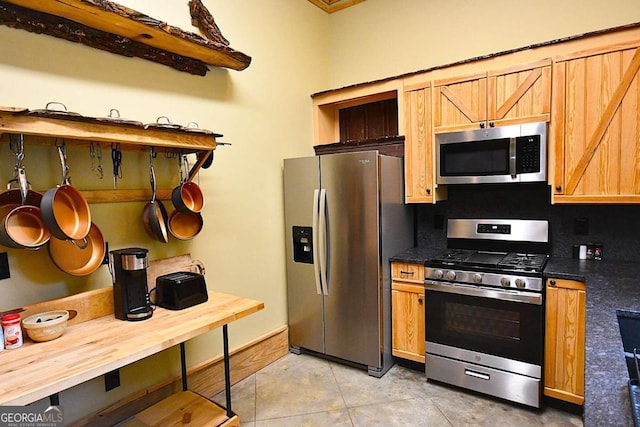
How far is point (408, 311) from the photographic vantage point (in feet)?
9.09

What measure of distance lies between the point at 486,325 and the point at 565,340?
1.44 ft

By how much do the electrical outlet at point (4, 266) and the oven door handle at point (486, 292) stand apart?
2.42 metres

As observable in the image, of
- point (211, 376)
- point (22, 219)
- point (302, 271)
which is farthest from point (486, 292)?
point (22, 219)

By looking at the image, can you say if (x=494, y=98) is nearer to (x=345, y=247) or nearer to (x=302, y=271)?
(x=345, y=247)

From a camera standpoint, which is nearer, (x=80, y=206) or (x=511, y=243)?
(x=80, y=206)

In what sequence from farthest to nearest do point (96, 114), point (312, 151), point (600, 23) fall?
point (312, 151) → point (600, 23) → point (96, 114)

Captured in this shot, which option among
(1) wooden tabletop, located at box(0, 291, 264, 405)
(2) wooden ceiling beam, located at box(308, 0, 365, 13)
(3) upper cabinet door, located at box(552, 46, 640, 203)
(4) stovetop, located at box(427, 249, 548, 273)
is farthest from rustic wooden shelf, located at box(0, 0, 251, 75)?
(3) upper cabinet door, located at box(552, 46, 640, 203)

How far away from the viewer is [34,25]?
173 cm

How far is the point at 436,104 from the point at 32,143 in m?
2.51

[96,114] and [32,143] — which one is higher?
[96,114]

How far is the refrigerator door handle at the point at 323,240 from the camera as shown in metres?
2.86

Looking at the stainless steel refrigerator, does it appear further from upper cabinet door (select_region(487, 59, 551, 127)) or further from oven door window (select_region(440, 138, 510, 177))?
upper cabinet door (select_region(487, 59, 551, 127))

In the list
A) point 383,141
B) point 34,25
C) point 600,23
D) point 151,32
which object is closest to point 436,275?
point 383,141

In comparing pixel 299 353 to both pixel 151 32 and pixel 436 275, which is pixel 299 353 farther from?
pixel 151 32
